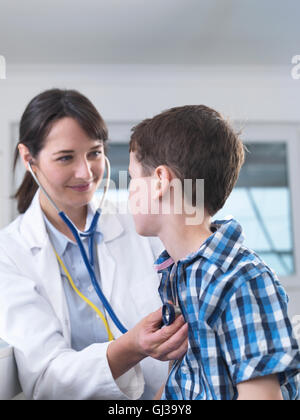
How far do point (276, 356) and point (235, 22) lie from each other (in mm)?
1464

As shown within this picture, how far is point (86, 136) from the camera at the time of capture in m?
1.00

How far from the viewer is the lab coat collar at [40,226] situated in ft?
3.24

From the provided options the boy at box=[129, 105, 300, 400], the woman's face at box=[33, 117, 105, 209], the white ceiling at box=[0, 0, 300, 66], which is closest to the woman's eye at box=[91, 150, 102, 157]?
the woman's face at box=[33, 117, 105, 209]

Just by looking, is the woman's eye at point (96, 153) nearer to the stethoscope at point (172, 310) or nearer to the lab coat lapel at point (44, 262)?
the lab coat lapel at point (44, 262)

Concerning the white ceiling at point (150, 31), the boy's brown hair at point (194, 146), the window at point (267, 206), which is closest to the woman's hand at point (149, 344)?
the boy's brown hair at point (194, 146)

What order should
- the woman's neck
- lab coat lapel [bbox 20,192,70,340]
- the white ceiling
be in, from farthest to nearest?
the white ceiling, the woman's neck, lab coat lapel [bbox 20,192,70,340]

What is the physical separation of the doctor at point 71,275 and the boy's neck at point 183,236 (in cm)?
18

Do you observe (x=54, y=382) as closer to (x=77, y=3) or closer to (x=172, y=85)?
(x=77, y=3)

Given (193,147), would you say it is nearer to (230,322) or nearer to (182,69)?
(230,322)

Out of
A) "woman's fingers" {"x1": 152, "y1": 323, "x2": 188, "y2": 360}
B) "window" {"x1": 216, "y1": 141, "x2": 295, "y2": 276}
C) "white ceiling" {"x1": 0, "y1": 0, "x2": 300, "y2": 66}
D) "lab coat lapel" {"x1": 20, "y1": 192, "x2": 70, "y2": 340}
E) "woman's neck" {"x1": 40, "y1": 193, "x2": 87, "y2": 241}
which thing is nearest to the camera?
"woman's fingers" {"x1": 152, "y1": 323, "x2": 188, "y2": 360}

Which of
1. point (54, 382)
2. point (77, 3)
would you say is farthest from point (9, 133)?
point (54, 382)

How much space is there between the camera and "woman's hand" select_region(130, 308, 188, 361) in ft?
2.17

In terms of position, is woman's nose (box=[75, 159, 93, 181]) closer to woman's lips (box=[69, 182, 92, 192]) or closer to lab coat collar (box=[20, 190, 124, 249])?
woman's lips (box=[69, 182, 92, 192])

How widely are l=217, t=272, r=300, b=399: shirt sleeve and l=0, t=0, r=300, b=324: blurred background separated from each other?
0.82m
